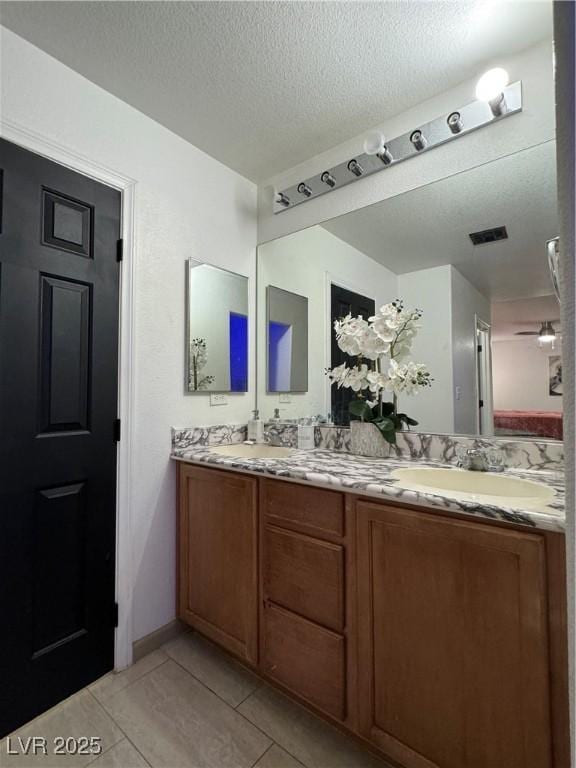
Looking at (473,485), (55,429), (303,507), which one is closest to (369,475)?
(303,507)

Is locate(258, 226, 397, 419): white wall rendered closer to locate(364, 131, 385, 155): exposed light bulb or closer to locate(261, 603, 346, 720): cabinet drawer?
locate(364, 131, 385, 155): exposed light bulb

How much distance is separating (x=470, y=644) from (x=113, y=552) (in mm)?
1381

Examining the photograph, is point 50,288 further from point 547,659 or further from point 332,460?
point 547,659

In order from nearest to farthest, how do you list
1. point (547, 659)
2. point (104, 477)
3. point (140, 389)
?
point (547, 659) < point (104, 477) < point (140, 389)

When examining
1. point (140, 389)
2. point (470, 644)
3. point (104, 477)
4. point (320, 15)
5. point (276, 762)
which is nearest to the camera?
point (470, 644)

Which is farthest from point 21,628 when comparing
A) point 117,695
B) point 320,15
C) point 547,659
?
point 320,15

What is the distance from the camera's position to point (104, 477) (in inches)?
60.3

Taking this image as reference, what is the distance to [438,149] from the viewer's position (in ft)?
5.16

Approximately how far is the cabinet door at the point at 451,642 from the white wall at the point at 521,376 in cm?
71

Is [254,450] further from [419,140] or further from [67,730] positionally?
[419,140]

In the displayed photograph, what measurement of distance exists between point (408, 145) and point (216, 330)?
1292mm

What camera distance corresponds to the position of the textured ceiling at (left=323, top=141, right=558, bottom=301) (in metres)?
1.37

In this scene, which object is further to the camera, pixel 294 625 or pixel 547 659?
pixel 294 625

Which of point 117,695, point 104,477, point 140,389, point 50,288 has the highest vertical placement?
point 50,288
